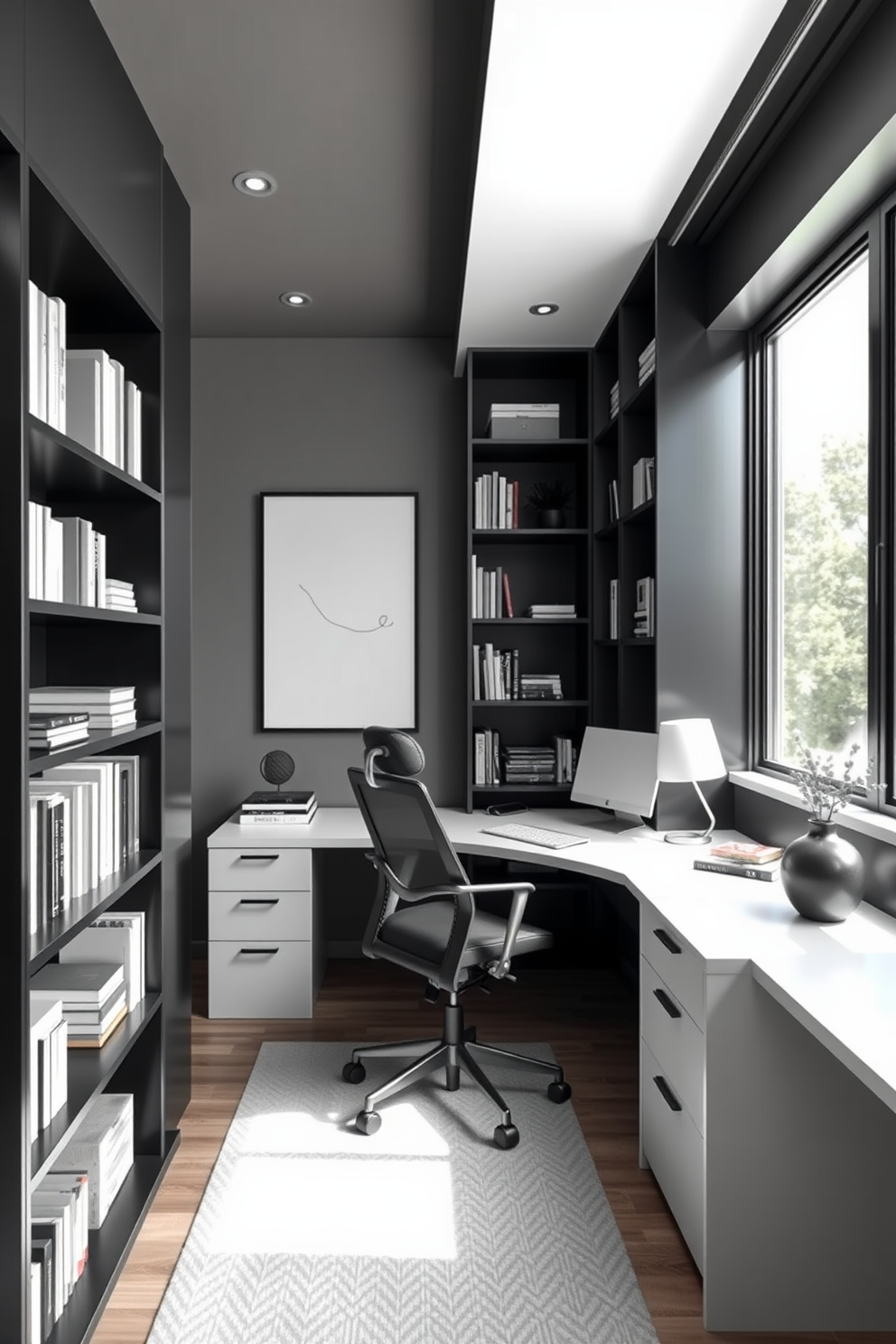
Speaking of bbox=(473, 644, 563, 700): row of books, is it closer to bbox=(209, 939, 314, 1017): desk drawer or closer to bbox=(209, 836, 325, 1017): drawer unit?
bbox=(209, 836, 325, 1017): drawer unit

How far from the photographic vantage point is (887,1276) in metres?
1.73

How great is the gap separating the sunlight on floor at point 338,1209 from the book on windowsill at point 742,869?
3.37 feet

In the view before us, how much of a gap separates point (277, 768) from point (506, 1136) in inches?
70.3

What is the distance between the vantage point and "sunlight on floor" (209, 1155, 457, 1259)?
6.60ft

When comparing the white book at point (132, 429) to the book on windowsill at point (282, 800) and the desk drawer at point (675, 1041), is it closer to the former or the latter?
the book on windowsill at point (282, 800)

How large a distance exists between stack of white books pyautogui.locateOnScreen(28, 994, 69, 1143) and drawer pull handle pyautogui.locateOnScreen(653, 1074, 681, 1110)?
127cm

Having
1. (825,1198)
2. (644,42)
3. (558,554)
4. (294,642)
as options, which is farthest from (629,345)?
(825,1198)

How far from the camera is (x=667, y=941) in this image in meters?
2.07

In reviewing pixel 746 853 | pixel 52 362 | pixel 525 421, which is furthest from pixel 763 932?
pixel 525 421

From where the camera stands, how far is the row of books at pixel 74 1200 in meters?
1.65

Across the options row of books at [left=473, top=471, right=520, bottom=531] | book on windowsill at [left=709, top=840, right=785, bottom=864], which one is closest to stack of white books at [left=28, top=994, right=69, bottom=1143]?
book on windowsill at [left=709, top=840, right=785, bottom=864]

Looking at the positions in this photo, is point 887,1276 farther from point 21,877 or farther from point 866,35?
point 866,35

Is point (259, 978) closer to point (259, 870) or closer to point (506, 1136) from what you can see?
point (259, 870)

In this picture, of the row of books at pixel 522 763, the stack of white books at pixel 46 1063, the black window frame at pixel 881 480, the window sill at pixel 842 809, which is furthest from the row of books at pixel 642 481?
the stack of white books at pixel 46 1063
